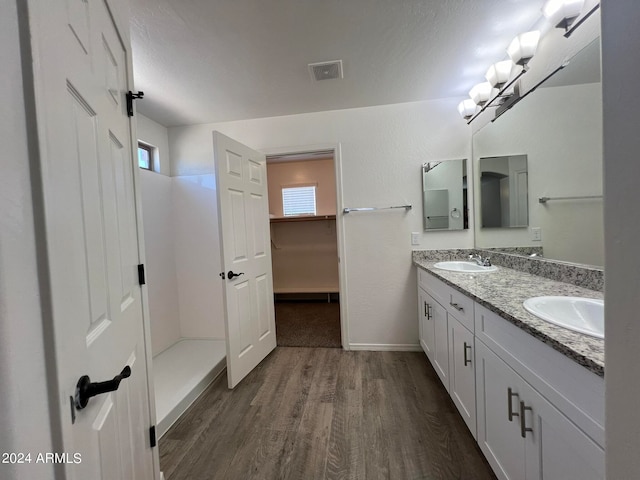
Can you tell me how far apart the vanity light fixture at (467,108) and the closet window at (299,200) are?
8.65ft

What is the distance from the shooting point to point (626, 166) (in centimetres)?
39

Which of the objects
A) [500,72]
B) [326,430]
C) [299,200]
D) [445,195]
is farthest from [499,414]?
[299,200]

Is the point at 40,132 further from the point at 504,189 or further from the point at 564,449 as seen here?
the point at 504,189

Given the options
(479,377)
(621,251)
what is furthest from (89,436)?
(479,377)

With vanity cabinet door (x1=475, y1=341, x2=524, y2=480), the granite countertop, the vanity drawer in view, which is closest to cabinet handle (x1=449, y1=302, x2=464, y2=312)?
the vanity drawer

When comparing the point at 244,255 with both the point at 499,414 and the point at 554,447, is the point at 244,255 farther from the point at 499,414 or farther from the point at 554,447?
the point at 554,447

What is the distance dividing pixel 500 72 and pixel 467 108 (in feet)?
1.39

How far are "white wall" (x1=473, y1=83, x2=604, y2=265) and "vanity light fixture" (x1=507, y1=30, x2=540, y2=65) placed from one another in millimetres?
218

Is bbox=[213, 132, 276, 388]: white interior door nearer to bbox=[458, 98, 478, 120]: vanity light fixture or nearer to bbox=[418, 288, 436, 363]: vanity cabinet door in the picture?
bbox=[418, 288, 436, 363]: vanity cabinet door

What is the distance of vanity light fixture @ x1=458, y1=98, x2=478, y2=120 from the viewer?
213 cm

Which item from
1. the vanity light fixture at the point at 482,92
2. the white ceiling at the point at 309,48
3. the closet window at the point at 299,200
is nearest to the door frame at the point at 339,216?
the white ceiling at the point at 309,48

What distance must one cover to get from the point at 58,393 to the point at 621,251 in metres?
0.98

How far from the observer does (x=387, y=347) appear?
2.51m

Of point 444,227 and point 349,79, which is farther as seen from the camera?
point 444,227
